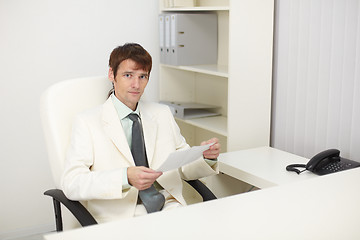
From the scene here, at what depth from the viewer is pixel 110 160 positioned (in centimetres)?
202

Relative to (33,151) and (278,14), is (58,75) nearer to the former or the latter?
(33,151)

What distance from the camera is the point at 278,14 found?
2.76m

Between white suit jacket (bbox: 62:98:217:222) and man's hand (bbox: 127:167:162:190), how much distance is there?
0.05 meters

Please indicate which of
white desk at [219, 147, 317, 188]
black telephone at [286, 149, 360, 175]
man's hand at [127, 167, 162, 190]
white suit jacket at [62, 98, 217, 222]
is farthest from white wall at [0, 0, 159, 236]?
black telephone at [286, 149, 360, 175]

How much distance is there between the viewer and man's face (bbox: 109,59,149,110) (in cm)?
207

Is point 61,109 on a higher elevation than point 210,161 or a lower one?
higher

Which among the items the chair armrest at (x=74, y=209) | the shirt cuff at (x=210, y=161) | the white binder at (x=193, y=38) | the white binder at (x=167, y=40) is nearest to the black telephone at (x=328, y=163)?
the shirt cuff at (x=210, y=161)

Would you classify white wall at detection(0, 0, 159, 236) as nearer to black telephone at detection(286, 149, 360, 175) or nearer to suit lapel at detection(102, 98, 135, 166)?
suit lapel at detection(102, 98, 135, 166)

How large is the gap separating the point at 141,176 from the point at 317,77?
122cm

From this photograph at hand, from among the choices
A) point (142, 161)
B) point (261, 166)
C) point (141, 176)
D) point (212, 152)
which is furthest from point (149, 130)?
point (261, 166)

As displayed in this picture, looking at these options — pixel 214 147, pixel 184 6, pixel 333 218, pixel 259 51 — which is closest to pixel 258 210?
pixel 333 218

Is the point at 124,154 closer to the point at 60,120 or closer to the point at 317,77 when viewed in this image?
the point at 60,120

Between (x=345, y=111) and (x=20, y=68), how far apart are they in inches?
76.7

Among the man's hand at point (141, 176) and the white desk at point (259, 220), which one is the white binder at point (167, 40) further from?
the white desk at point (259, 220)
